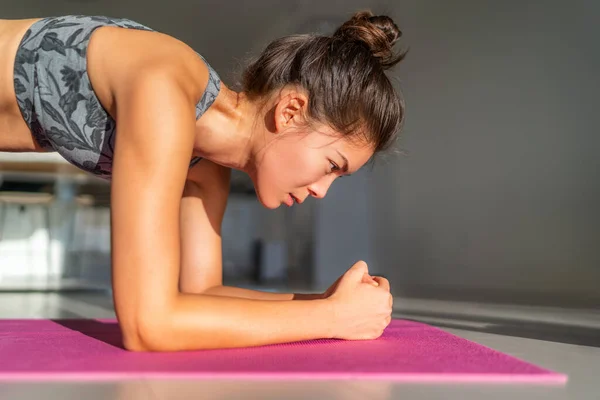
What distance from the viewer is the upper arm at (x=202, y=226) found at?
4.89 ft

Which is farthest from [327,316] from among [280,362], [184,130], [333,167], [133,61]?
[133,61]

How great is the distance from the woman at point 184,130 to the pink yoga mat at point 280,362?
1.4 inches

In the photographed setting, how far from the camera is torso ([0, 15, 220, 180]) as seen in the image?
1096mm

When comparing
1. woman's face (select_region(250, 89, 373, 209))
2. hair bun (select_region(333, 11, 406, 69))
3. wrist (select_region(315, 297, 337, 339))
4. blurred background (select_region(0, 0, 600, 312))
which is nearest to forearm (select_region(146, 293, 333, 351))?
wrist (select_region(315, 297, 337, 339))

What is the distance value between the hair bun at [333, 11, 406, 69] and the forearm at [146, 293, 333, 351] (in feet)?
1.64

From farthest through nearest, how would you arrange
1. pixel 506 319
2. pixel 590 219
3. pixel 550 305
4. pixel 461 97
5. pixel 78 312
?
pixel 461 97 → pixel 590 219 → pixel 550 305 → pixel 78 312 → pixel 506 319

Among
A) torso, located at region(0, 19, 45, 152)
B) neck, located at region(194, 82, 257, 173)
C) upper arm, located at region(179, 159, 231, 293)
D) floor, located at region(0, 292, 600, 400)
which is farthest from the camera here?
upper arm, located at region(179, 159, 231, 293)

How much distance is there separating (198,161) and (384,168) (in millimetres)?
3482

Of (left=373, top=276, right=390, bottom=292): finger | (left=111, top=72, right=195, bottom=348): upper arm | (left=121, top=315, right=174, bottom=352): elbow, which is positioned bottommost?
(left=121, top=315, right=174, bottom=352): elbow

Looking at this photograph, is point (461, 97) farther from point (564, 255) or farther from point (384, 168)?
point (564, 255)

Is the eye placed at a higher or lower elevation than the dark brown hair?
lower

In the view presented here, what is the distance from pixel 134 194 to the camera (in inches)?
38.4

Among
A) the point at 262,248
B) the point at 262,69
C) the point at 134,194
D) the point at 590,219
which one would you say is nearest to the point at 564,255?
the point at 590,219

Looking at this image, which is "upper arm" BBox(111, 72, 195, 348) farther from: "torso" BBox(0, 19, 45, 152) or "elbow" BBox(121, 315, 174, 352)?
"torso" BBox(0, 19, 45, 152)
